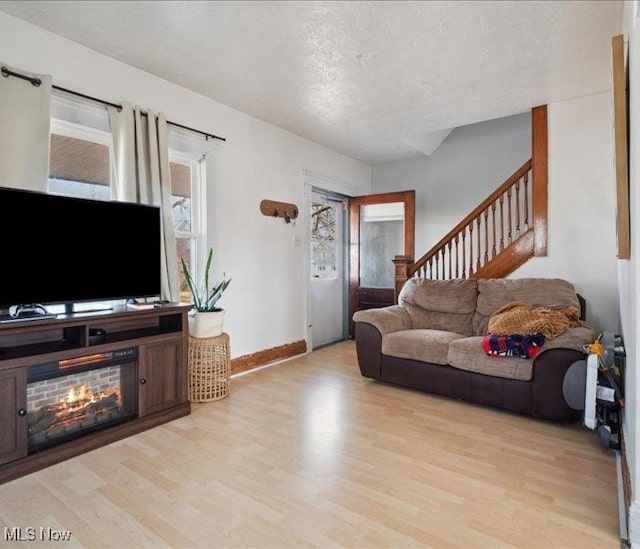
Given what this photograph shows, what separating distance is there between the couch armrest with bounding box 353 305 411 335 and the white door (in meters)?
1.29

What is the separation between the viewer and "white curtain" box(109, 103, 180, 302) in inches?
104

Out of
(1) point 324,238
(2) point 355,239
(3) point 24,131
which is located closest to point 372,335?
(1) point 324,238

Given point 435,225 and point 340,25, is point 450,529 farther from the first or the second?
point 435,225

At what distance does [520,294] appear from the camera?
3.21 m

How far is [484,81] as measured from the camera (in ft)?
9.82

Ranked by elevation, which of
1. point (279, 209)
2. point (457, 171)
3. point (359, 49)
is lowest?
point (279, 209)

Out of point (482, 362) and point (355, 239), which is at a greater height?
point (355, 239)

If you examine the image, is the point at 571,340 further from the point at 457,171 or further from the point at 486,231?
the point at 457,171

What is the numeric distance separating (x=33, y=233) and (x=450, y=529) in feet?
8.29

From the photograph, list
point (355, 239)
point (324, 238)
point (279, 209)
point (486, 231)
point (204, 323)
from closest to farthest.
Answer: point (204, 323)
point (486, 231)
point (279, 209)
point (324, 238)
point (355, 239)

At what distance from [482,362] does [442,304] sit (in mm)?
881

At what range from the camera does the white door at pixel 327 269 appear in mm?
4875

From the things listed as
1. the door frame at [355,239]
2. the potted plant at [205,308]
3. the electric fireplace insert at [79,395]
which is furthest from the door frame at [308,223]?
the electric fireplace insert at [79,395]

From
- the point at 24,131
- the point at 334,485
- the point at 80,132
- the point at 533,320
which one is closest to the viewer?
the point at 334,485
